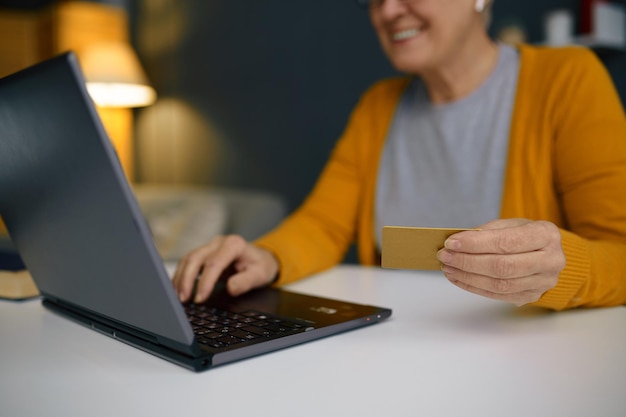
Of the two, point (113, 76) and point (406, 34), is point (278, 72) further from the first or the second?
point (406, 34)

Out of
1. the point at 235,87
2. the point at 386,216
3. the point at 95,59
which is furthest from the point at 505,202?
the point at 95,59

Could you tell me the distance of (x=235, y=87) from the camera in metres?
3.31

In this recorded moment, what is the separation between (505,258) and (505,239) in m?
0.02

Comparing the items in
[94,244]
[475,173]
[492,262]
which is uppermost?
[94,244]

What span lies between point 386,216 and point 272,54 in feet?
6.54

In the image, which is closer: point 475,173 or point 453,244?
point 453,244

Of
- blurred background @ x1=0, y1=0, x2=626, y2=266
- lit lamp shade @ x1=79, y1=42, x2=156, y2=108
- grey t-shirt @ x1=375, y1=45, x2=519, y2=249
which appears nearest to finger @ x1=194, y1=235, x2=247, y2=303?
grey t-shirt @ x1=375, y1=45, x2=519, y2=249

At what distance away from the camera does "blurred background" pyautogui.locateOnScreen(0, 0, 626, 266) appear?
7.17 feet

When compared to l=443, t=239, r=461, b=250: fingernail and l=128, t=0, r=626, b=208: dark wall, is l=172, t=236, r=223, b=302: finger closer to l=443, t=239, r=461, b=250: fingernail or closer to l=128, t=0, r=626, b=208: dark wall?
l=443, t=239, r=461, b=250: fingernail

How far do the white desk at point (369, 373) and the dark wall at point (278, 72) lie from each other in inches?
70.8

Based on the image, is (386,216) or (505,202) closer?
(505,202)

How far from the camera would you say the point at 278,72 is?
3027mm

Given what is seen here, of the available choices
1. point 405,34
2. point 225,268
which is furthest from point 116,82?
point 225,268

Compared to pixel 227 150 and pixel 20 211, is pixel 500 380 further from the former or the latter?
pixel 227 150
